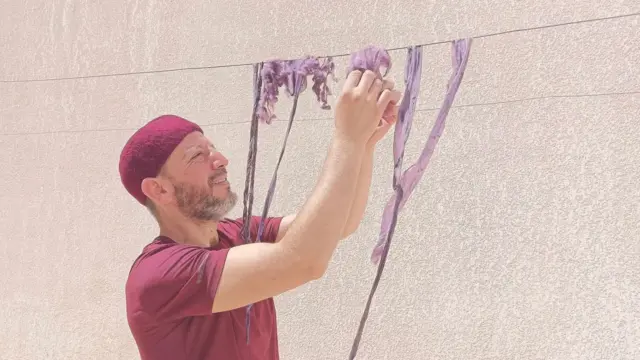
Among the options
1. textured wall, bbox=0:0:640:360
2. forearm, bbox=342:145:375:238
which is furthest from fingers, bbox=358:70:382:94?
textured wall, bbox=0:0:640:360

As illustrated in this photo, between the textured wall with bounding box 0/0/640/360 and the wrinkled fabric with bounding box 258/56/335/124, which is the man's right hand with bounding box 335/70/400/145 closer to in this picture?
the wrinkled fabric with bounding box 258/56/335/124

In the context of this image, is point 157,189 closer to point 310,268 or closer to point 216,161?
point 216,161

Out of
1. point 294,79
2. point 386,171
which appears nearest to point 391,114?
point 294,79

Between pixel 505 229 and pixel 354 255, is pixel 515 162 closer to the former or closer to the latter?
pixel 505 229

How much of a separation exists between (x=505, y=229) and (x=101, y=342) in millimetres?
1322

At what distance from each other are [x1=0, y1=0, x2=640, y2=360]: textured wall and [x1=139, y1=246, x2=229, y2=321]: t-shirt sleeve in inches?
32.8

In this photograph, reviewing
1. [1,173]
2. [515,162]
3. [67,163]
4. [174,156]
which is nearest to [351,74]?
[174,156]

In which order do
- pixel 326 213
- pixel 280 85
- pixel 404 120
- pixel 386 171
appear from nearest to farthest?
pixel 326 213 → pixel 404 120 → pixel 280 85 → pixel 386 171

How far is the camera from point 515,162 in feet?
4.38

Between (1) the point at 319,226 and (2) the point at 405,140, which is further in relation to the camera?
(2) the point at 405,140

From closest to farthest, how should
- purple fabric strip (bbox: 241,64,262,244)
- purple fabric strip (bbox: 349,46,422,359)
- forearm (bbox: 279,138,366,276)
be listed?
forearm (bbox: 279,138,366,276)
purple fabric strip (bbox: 349,46,422,359)
purple fabric strip (bbox: 241,64,262,244)

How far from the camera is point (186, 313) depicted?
70 cm

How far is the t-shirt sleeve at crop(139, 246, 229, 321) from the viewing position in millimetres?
680

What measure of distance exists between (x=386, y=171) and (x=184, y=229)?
0.75 m
